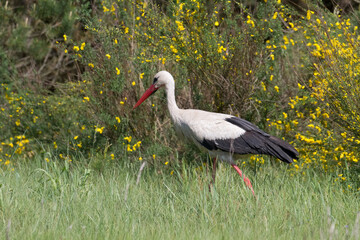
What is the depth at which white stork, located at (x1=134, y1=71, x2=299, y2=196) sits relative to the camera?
564 centimetres

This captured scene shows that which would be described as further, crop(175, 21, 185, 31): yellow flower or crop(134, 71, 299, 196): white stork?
crop(175, 21, 185, 31): yellow flower

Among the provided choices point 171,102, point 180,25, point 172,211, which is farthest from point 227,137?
point 172,211

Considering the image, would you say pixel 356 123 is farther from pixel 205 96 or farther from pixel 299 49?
pixel 299 49

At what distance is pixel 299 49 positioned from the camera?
797cm

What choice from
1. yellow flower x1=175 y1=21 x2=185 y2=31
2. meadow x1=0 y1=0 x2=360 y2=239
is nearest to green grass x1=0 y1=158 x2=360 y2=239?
meadow x1=0 y1=0 x2=360 y2=239

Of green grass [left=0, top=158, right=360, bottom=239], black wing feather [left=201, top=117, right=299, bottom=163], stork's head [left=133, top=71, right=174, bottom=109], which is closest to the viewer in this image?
green grass [left=0, top=158, right=360, bottom=239]

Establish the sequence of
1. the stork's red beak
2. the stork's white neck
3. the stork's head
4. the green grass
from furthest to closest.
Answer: the stork's red beak
the stork's head
the stork's white neck
the green grass

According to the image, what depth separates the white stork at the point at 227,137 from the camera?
564cm

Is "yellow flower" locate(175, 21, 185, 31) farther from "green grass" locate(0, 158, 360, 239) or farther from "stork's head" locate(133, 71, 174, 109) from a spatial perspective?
"green grass" locate(0, 158, 360, 239)

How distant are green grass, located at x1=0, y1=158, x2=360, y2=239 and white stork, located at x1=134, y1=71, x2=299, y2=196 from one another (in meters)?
0.34

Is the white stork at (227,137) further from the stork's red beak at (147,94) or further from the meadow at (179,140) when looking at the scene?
the stork's red beak at (147,94)

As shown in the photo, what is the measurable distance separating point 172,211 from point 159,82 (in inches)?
87.3

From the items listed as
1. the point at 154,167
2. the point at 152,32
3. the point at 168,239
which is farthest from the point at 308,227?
the point at 152,32

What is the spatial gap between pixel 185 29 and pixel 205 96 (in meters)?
0.79
